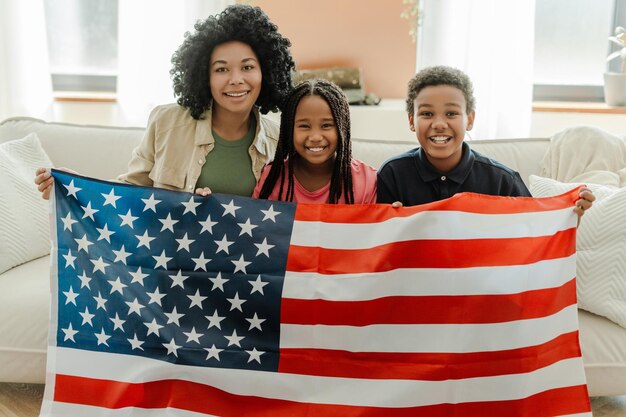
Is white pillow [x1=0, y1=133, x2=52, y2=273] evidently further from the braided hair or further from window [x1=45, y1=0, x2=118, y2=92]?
window [x1=45, y1=0, x2=118, y2=92]

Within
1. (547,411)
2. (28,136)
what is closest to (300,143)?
(547,411)

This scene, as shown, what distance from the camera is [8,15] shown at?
12.4 ft

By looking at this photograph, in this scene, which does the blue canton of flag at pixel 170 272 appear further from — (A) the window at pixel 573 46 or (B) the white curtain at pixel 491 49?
(A) the window at pixel 573 46

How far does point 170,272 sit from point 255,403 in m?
0.42

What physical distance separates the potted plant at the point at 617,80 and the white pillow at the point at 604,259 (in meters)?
1.90

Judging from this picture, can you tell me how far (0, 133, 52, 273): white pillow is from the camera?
219 cm

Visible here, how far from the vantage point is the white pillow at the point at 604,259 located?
1.98 meters

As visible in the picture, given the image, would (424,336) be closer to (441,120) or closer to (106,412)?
(441,120)

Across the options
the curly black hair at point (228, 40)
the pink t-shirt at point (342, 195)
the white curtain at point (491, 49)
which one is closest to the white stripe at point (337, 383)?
the pink t-shirt at point (342, 195)

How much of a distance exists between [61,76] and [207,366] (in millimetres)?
2989

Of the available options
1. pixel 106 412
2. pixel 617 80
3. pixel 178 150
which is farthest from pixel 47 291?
pixel 617 80

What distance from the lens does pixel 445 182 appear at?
2029 mm

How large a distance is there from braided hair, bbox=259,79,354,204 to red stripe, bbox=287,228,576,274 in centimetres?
27

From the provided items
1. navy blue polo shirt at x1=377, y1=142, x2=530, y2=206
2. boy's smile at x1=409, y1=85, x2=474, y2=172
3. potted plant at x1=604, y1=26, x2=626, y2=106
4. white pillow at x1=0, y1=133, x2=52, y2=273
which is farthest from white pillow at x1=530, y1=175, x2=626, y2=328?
potted plant at x1=604, y1=26, x2=626, y2=106
